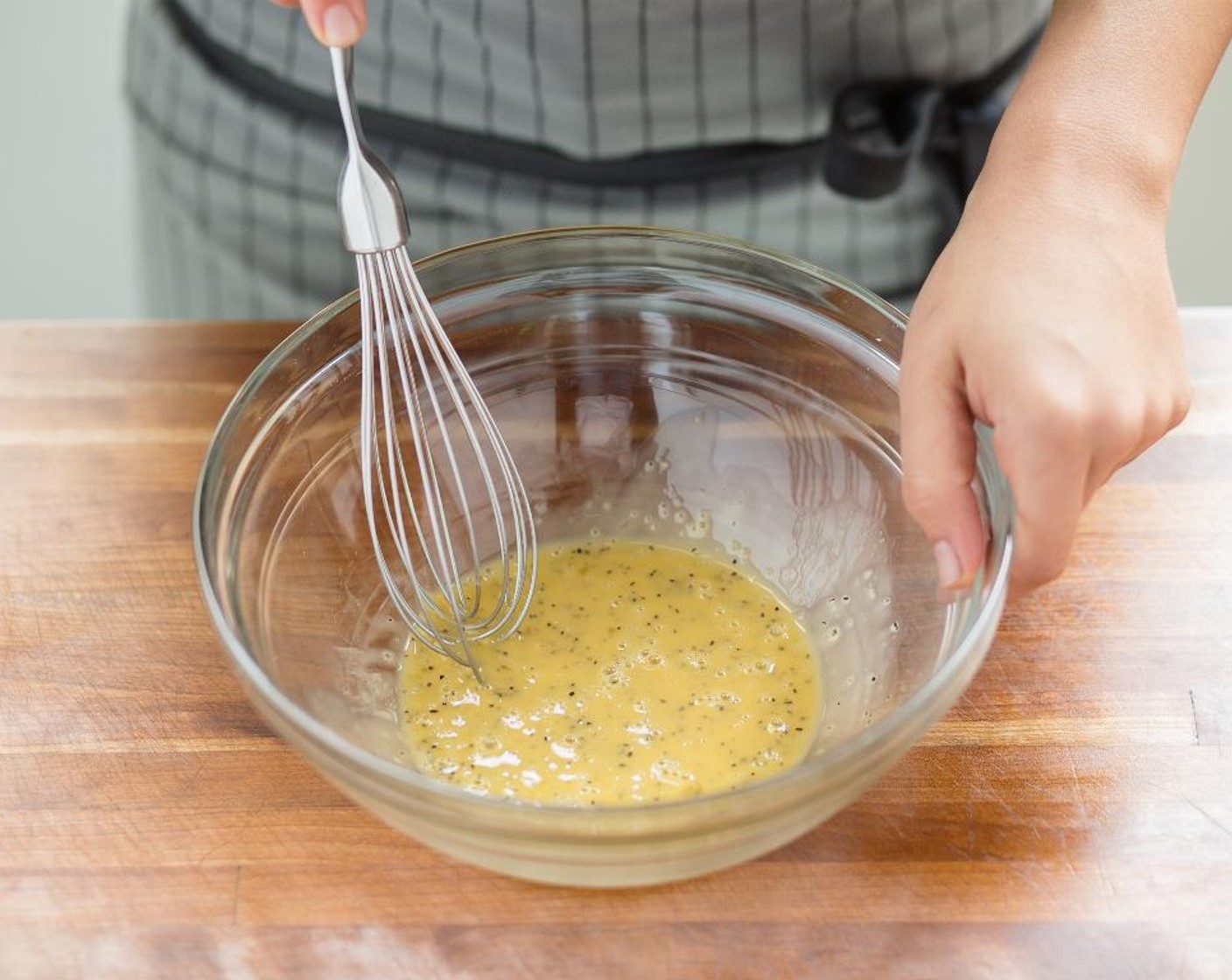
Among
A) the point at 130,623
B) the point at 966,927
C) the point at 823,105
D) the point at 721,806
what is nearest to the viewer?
the point at 721,806

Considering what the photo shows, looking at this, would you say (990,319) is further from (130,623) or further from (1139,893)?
(130,623)

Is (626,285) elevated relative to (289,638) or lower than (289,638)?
elevated

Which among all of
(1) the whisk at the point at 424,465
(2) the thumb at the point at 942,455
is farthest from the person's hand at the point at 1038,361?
(1) the whisk at the point at 424,465

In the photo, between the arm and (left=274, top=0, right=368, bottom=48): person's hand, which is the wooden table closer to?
the arm

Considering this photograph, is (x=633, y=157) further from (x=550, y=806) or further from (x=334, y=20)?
(x=550, y=806)

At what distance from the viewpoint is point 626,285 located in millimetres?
987

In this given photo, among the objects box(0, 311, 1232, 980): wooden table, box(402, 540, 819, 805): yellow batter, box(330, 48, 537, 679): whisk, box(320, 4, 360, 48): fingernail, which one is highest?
box(320, 4, 360, 48): fingernail

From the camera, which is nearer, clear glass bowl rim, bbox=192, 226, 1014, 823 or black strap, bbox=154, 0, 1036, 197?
clear glass bowl rim, bbox=192, 226, 1014, 823

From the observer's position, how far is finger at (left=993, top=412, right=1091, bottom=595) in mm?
724

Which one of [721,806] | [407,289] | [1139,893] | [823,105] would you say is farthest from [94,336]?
[1139,893]

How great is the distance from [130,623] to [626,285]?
0.39 meters

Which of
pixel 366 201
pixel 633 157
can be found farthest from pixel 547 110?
pixel 366 201

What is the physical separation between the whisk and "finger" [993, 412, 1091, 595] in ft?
0.96

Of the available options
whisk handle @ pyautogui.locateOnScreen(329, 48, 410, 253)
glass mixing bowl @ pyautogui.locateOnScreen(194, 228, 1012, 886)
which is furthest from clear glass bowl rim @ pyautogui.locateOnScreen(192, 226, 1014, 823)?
whisk handle @ pyautogui.locateOnScreen(329, 48, 410, 253)
